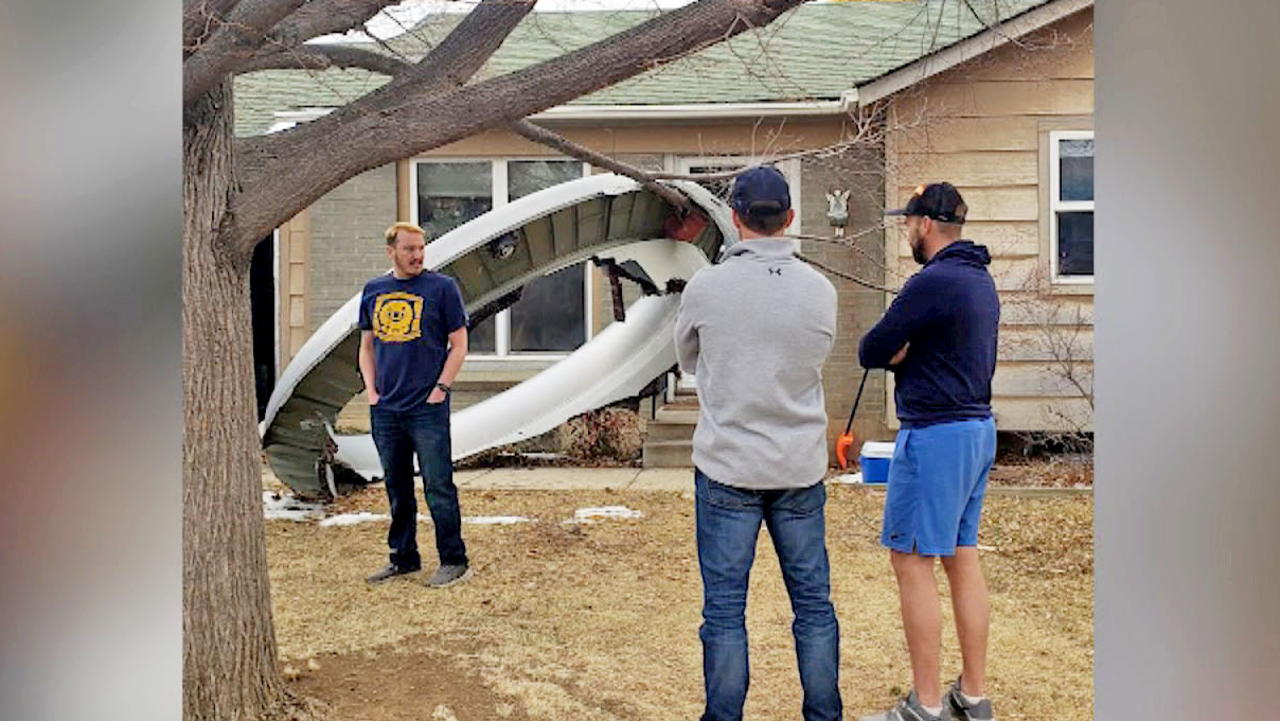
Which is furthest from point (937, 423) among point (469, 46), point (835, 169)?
point (835, 169)

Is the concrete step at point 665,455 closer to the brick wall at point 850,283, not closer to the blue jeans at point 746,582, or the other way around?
the brick wall at point 850,283

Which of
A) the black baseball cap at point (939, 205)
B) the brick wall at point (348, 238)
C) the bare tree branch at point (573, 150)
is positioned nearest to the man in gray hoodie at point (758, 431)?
the black baseball cap at point (939, 205)

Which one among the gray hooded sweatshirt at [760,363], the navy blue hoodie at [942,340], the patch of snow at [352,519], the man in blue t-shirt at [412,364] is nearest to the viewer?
the gray hooded sweatshirt at [760,363]

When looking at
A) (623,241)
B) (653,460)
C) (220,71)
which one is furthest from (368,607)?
(653,460)

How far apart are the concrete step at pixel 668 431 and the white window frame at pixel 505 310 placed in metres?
1.38

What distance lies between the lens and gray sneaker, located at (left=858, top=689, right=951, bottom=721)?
3967 millimetres

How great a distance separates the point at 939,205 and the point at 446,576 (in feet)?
11.3

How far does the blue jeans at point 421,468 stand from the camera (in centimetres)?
627

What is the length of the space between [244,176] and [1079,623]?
389cm

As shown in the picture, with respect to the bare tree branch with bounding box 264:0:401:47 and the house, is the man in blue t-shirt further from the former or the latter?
the house

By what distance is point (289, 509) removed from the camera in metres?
9.10

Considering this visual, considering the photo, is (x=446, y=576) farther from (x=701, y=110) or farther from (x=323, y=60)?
(x=701, y=110)

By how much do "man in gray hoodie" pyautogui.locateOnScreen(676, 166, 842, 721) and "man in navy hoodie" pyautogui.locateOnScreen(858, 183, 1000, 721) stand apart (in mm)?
302
